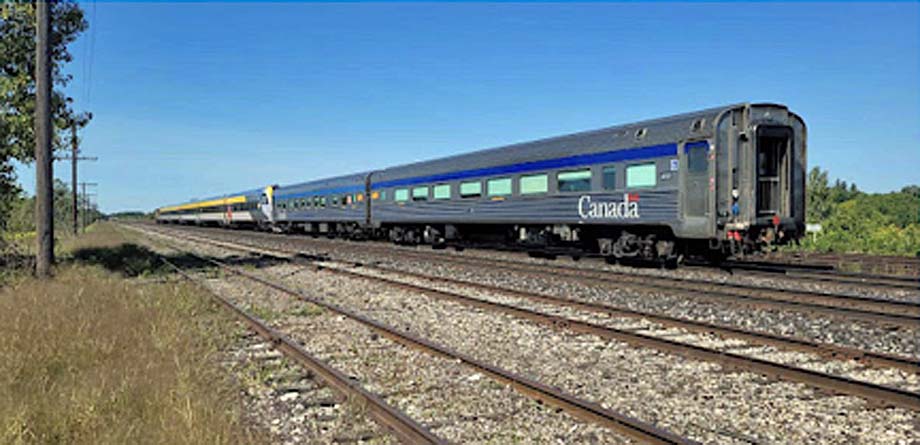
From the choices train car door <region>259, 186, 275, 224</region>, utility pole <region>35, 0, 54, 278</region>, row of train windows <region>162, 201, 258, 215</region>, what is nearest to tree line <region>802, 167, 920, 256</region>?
utility pole <region>35, 0, 54, 278</region>

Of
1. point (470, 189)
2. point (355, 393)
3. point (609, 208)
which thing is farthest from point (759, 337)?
point (470, 189)

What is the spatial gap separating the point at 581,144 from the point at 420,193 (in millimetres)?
9777

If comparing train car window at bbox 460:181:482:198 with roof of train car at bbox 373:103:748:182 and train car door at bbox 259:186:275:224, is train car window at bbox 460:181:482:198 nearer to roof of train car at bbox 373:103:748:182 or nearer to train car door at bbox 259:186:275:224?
roof of train car at bbox 373:103:748:182

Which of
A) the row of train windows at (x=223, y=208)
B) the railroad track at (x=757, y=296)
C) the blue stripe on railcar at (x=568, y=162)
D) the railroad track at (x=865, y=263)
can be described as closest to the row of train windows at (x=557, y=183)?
the blue stripe on railcar at (x=568, y=162)

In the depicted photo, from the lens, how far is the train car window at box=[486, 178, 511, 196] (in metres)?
20.2

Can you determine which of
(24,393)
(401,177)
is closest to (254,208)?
(401,177)

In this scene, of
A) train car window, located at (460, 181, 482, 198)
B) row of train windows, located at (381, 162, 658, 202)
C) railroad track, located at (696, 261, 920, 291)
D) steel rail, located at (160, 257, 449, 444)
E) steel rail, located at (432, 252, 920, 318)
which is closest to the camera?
steel rail, located at (160, 257, 449, 444)

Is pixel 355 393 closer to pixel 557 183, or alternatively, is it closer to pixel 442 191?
pixel 557 183

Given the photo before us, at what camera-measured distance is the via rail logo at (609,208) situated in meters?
15.5

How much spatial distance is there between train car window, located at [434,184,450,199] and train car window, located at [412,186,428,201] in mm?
900

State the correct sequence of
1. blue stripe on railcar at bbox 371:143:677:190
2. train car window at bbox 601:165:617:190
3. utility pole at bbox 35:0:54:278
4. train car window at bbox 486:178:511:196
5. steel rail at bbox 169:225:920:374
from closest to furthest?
1. steel rail at bbox 169:225:920:374
2. utility pole at bbox 35:0:54:278
3. blue stripe on railcar at bbox 371:143:677:190
4. train car window at bbox 601:165:617:190
5. train car window at bbox 486:178:511:196

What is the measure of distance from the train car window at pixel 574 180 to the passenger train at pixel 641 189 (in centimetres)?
3

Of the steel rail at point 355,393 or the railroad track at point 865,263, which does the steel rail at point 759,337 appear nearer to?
the steel rail at point 355,393

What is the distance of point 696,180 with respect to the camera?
1407 centimetres
